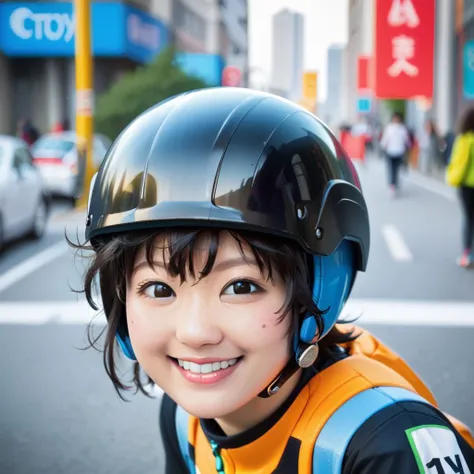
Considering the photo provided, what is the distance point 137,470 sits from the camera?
11.8 ft

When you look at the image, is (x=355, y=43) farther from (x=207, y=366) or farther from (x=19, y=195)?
(x=207, y=366)

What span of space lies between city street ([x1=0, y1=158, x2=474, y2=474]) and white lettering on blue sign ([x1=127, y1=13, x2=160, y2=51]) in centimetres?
2592

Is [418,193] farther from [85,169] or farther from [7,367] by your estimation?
[7,367]

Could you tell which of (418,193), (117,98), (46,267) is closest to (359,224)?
(46,267)

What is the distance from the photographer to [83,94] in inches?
635

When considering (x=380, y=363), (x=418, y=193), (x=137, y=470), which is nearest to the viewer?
(x=380, y=363)

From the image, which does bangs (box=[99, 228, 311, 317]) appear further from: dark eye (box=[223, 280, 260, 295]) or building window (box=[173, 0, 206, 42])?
building window (box=[173, 0, 206, 42])

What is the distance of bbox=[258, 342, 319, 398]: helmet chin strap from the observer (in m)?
1.79

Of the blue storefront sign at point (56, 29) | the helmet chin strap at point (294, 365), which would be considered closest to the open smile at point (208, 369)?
the helmet chin strap at point (294, 365)

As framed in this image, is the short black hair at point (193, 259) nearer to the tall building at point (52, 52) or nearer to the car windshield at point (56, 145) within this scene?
the car windshield at point (56, 145)

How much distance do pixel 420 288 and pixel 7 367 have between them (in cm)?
395

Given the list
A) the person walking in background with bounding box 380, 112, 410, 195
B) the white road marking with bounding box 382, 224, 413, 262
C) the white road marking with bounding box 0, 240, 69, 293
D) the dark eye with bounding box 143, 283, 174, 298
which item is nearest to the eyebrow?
the dark eye with bounding box 143, 283, 174, 298

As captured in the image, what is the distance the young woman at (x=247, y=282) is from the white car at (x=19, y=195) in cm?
834

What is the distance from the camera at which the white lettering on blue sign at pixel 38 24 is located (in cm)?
3272
